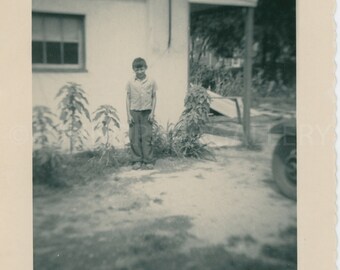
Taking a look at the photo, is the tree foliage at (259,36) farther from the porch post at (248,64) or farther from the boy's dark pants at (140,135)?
the boy's dark pants at (140,135)

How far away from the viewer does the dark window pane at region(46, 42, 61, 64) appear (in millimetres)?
2145

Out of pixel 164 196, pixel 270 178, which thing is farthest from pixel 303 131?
pixel 164 196

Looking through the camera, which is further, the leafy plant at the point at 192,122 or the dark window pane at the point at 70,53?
the leafy plant at the point at 192,122

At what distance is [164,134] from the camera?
7.59ft

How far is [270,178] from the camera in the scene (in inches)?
96.6

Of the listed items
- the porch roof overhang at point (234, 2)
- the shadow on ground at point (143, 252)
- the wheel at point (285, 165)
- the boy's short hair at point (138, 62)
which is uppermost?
the porch roof overhang at point (234, 2)

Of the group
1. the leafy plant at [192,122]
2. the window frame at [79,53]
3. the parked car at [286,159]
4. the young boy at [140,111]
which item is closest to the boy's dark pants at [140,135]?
the young boy at [140,111]

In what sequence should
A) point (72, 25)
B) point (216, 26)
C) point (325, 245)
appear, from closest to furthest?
point (72, 25)
point (216, 26)
point (325, 245)

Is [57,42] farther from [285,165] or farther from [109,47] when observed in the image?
[285,165]

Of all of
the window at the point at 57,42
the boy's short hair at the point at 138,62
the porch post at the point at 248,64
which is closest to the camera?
the window at the point at 57,42

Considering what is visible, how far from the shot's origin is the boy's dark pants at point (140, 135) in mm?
2283

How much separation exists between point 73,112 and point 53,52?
27 cm

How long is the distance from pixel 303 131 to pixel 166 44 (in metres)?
0.79

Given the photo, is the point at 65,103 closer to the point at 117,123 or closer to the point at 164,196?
the point at 117,123
